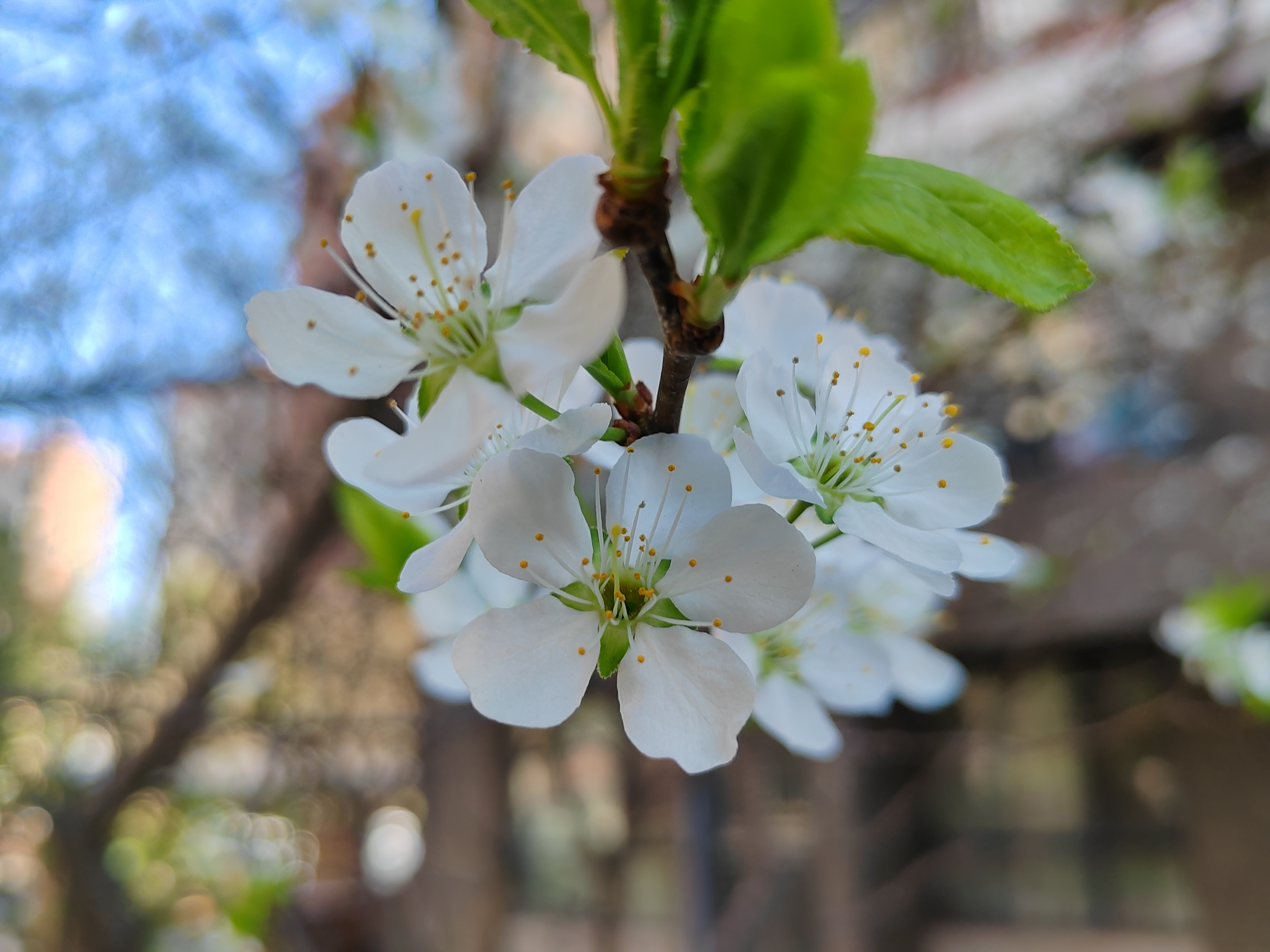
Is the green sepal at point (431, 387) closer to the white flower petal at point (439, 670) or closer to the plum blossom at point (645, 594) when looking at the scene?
the plum blossom at point (645, 594)

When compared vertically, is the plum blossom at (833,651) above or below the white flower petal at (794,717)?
above

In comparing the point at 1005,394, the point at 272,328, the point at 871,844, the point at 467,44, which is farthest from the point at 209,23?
the point at 871,844

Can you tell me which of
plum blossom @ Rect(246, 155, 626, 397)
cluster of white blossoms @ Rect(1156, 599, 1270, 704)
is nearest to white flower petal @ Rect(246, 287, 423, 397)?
plum blossom @ Rect(246, 155, 626, 397)

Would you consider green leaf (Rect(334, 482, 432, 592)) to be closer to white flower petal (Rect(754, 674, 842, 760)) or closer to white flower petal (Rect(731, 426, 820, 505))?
white flower petal (Rect(754, 674, 842, 760))

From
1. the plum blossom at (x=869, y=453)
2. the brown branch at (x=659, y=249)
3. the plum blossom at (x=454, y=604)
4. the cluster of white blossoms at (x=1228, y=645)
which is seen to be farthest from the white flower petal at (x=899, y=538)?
the cluster of white blossoms at (x=1228, y=645)

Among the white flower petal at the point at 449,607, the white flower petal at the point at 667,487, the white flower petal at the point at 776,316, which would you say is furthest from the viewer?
the white flower petal at the point at 449,607

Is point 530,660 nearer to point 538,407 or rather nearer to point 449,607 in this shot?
point 538,407
